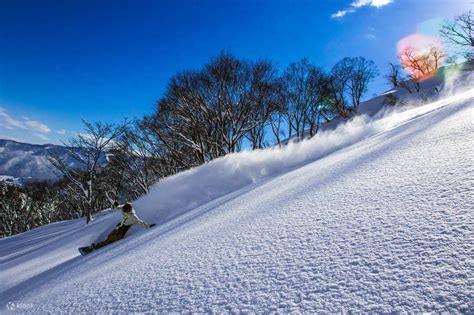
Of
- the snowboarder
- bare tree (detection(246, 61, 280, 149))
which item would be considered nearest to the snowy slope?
the snowboarder

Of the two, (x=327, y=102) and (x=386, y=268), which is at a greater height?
(x=327, y=102)

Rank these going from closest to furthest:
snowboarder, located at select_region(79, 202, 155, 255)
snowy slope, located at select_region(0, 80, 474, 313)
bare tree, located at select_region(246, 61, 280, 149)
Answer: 1. snowy slope, located at select_region(0, 80, 474, 313)
2. snowboarder, located at select_region(79, 202, 155, 255)
3. bare tree, located at select_region(246, 61, 280, 149)

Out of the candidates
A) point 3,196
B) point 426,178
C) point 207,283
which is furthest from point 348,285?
point 3,196

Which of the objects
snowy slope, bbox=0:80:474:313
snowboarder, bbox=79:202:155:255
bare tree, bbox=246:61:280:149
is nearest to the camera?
snowy slope, bbox=0:80:474:313

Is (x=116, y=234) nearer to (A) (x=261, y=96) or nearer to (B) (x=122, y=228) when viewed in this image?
(B) (x=122, y=228)

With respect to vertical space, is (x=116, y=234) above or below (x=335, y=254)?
above

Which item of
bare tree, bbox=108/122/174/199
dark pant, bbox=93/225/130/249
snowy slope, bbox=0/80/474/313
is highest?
bare tree, bbox=108/122/174/199

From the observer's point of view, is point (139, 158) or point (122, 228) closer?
point (122, 228)

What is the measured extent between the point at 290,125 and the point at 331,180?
25.8 m

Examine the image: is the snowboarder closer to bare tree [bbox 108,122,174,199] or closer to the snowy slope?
the snowy slope

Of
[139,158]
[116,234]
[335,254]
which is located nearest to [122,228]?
[116,234]

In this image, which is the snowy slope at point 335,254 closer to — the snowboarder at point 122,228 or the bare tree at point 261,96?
the snowboarder at point 122,228

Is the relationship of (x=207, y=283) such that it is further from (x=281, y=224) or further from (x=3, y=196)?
(x=3, y=196)

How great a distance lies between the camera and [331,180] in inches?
123
